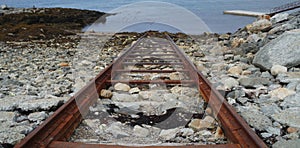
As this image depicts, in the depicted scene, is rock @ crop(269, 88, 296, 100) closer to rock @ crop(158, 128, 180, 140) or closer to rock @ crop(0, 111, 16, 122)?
rock @ crop(158, 128, 180, 140)

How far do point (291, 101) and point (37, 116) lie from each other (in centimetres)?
188

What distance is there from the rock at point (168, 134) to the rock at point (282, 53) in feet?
6.85

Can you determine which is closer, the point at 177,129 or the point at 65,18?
the point at 177,129

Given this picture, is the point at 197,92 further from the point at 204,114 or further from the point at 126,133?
the point at 126,133

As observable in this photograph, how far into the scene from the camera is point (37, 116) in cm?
200

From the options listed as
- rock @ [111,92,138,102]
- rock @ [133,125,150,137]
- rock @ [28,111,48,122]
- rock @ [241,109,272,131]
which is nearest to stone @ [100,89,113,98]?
rock @ [111,92,138,102]

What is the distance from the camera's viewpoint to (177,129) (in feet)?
6.02

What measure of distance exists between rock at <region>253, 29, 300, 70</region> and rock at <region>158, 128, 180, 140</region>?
2088 millimetres

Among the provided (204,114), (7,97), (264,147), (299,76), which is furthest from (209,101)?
(7,97)

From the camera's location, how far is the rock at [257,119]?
182 cm

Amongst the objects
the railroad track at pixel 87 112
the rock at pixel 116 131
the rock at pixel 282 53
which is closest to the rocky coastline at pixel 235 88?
the rock at pixel 282 53

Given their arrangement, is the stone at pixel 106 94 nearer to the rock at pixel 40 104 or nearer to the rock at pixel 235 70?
the rock at pixel 40 104

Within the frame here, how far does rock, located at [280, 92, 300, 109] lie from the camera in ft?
7.08

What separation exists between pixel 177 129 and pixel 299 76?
1.72m
